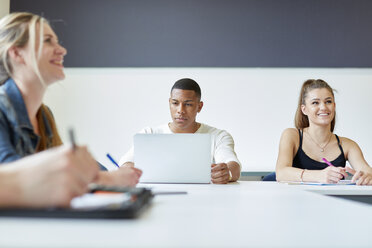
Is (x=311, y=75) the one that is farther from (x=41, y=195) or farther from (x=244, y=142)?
(x=41, y=195)

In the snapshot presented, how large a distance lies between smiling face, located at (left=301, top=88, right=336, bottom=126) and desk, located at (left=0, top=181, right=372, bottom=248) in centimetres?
193

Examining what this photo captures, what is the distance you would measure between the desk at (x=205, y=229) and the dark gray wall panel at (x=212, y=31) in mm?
3135

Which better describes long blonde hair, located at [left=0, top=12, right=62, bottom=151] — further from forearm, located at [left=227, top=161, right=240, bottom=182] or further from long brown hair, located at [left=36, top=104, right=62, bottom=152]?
forearm, located at [left=227, top=161, right=240, bottom=182]

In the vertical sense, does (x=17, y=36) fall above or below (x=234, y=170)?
above

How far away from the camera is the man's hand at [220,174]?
1.94 metres

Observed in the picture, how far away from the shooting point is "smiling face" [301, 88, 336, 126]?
2.77 metres

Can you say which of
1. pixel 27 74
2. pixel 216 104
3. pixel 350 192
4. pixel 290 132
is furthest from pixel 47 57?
pixel 216 104

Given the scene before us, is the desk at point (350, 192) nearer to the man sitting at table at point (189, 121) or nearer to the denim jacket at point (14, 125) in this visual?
the man sitting at table at point (189, 121)

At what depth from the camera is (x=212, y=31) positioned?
3.94 m

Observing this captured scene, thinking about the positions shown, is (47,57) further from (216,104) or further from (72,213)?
(216,104)

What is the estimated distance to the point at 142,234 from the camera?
618 mm

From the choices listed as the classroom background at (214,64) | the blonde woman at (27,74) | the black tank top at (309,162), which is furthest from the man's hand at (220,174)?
the classroom background at (214,64)

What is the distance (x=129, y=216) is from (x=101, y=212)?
0.05 meters

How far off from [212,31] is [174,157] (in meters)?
2.40
